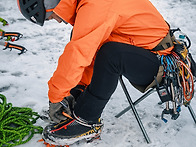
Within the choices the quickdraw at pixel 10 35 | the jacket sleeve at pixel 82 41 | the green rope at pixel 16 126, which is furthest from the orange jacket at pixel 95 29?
the quickdraw at pixel 10 35

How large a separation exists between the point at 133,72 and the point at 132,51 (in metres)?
0.15

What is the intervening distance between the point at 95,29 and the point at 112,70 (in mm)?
341

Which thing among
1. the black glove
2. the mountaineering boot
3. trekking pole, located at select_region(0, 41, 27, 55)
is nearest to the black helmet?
the black glove

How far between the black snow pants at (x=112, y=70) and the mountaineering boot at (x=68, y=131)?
9cm

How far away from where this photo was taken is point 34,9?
1683mm

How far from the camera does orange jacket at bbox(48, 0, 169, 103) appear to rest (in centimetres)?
147

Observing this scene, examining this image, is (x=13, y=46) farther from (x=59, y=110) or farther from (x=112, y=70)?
(x=112, y=70)

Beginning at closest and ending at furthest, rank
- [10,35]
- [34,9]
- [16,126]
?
[34,9] → [16,126] → [10,35]

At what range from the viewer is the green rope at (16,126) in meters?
1.91

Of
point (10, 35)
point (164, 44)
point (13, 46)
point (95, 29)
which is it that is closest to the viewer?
point (95, 29)

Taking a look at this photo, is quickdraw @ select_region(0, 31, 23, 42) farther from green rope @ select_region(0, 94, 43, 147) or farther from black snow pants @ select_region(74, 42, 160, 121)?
black snow pants @ select_region(74, 42, 160, 121)

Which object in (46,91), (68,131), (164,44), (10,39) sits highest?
(164,44)

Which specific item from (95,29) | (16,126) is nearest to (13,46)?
(16,126)

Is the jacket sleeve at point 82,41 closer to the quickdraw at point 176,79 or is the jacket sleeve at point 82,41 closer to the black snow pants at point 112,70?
the black snow pants at point 112,70
